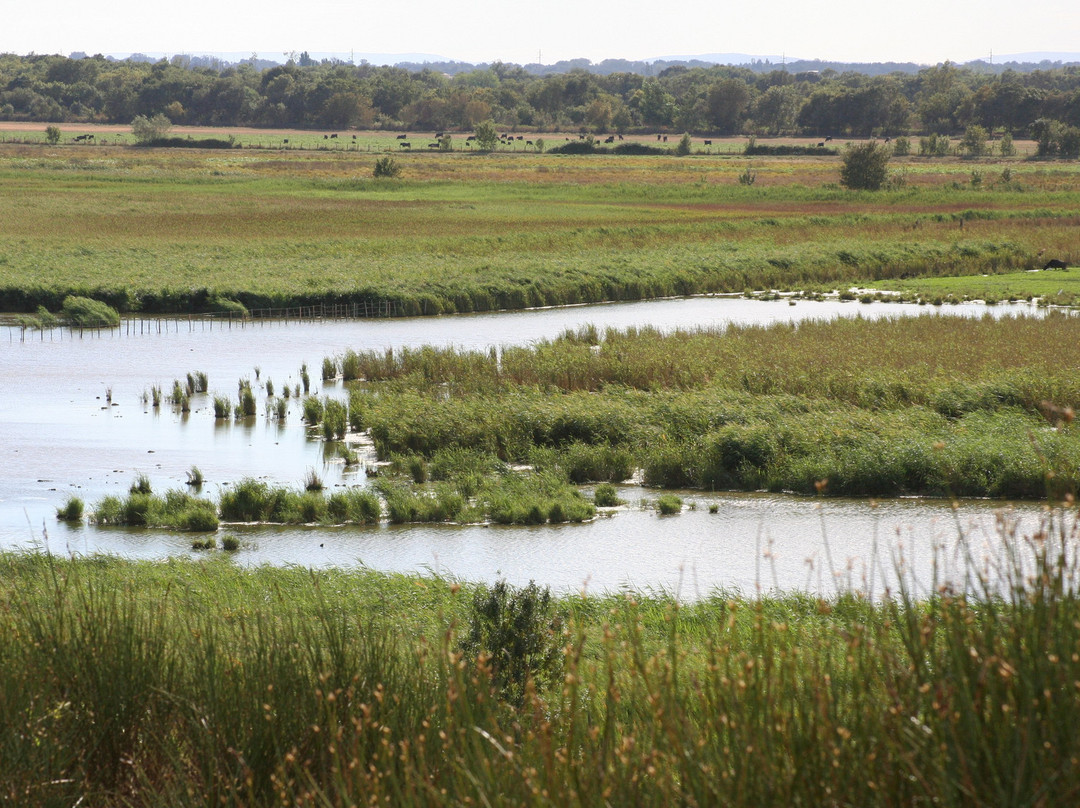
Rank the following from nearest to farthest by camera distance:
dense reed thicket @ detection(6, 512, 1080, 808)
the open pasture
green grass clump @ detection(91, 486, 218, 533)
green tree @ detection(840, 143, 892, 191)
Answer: dense reed thicket @ detection(6, 512, 1080, 808) < green grass clump @ detection(91, 486, 218, 533) < the open pasture < green tree @ detection(840, 143, 892, 191)

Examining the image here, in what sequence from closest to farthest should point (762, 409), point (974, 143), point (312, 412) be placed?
point (762, 409) → point (312, 412) → point (974, 143)

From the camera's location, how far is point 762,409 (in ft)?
76.9

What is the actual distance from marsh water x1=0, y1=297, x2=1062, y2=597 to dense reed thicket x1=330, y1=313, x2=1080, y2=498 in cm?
81

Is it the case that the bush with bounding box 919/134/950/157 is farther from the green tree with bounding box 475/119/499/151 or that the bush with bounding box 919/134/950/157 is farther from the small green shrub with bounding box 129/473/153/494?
the small green shrub with bounding box 129/473/153/494

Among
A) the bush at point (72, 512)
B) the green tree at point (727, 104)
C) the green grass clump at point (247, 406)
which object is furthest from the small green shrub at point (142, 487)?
the green tree at point (727, 104)

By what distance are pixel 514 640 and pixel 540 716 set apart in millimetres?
3438

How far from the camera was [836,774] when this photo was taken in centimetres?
438

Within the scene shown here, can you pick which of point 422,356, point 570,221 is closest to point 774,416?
point 422,356

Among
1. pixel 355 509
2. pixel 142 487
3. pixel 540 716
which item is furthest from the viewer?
pixel 142 487

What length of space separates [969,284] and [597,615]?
39629 mm

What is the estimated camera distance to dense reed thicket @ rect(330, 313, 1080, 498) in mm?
20641

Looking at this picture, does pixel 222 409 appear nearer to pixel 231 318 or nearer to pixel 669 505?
pixel 669 505

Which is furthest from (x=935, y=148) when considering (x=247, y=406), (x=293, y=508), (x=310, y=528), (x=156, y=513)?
(x=156, y=513)

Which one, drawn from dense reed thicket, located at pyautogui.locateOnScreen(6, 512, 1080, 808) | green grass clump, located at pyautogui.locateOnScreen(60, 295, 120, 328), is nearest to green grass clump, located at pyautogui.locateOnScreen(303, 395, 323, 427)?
green grass clump, located at pyautogui.locateOnScreen(60, 295, 120, 328)
